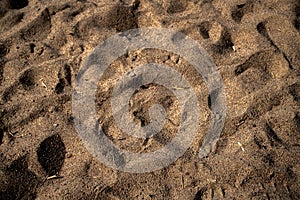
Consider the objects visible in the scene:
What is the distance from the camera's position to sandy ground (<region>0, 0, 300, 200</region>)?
1.69 m

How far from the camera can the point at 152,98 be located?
1.97 meters

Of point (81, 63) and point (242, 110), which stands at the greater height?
point (81, 63)

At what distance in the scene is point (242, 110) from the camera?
1895 millimetres

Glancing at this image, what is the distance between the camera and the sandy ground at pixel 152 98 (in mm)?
1690

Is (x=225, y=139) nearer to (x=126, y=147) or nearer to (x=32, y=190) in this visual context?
(x=126, y=147)

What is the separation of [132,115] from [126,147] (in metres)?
0.17

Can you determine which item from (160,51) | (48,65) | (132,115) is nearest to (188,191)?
(132,115)

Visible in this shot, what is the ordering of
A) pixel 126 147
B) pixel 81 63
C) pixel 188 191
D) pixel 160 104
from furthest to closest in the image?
pixel 81 63 < pixel 160 104 < pixel 126 147 < pixel 188 191

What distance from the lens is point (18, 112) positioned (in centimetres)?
190

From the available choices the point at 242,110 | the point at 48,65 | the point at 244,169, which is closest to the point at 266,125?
the point at 242,110

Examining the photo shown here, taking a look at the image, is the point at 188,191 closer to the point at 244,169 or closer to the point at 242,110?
the point at 244,169

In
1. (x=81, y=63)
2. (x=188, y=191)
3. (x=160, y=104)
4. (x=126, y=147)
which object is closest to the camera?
(x=188, y=191)

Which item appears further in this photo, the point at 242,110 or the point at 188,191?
the point at 242,110

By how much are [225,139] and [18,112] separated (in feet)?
3.03
